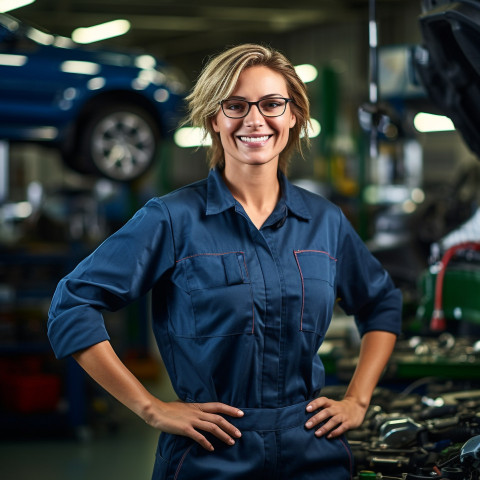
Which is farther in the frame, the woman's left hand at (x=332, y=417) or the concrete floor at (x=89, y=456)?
the concrete floor at (x=89, y=456)

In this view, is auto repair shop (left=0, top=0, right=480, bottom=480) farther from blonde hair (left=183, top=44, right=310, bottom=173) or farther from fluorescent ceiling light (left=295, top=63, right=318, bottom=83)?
fluorescent ceiling light (left=295, top=63, right=318, bottom=83)

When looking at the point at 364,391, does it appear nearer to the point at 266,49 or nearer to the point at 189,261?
the point at 189,261

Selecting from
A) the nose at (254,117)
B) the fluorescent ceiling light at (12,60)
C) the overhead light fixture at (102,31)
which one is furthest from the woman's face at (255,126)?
the overhead light fixture at (102,31)

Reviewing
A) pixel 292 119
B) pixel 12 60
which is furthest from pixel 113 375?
pixel 12 60

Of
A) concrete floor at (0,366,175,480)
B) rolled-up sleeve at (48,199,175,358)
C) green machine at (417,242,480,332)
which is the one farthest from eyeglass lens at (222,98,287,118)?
concrete floor at (0,366,175,480)

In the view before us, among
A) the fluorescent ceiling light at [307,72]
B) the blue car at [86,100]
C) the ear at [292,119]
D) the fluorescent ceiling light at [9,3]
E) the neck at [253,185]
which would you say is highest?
the fluorescent ceiling light at [9,3]

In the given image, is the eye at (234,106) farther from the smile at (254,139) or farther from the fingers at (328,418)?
the fingers at (328,418)

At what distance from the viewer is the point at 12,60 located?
21.1 feet

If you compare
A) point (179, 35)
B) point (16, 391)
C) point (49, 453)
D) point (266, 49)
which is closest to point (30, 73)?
point (16, 391)

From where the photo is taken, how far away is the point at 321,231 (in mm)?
1838

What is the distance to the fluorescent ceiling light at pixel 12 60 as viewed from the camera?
253 inches

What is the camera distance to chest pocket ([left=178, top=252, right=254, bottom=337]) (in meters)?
1.67

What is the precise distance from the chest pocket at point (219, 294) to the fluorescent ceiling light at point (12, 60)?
5.24m

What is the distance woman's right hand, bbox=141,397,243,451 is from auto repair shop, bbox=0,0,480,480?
12cm
